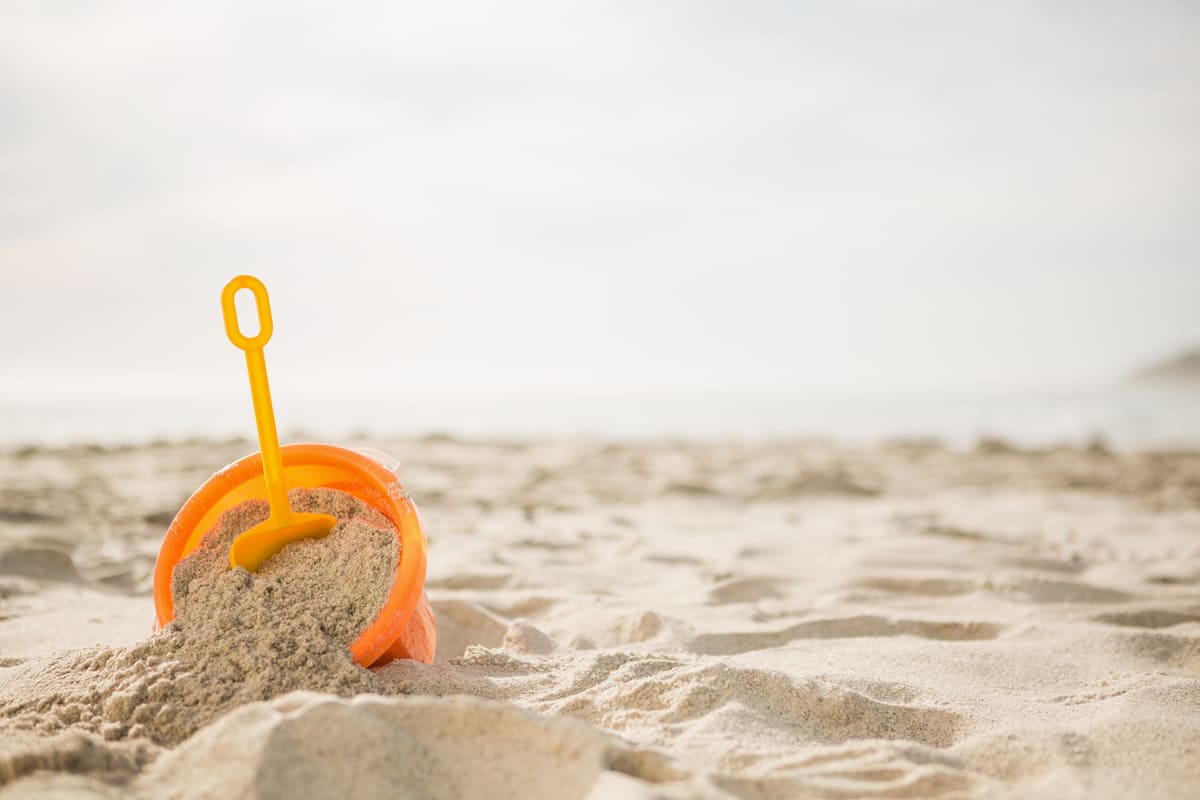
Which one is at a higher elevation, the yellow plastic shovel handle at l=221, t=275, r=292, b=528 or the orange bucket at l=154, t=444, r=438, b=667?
the yellow plastic shovel handle at l=221, t=275, r=292, b=528

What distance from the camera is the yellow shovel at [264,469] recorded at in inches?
61.0

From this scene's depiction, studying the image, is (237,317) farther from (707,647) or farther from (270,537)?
(707,647)

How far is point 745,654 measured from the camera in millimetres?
1914

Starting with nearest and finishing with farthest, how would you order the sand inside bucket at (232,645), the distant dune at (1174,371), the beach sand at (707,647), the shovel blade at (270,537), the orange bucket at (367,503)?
1. the beach sand at (707,647)
2. the sand inside bucket at (232,645)
3. the orange bucket at (367,503)
4. the shovel blade at (270,537)
5. the distant dune at (1174,371)

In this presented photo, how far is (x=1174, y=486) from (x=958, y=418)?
9.53m

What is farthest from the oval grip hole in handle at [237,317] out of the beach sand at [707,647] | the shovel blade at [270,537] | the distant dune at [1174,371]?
the distant dune at [1174,371]

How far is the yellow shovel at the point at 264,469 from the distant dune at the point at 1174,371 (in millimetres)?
35174

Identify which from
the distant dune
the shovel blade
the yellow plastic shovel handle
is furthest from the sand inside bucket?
the distant dune

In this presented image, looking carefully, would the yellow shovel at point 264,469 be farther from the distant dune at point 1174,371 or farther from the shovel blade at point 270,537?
the distant dune at point 1174,371

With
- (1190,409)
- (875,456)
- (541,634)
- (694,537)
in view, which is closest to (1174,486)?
(875,456)

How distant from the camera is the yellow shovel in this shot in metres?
1.55

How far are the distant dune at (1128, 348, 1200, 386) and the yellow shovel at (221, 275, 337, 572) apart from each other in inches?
1385

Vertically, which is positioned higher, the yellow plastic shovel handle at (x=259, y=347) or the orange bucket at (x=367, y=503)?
the yellow plastic shovel handle at (x=259, y=347)

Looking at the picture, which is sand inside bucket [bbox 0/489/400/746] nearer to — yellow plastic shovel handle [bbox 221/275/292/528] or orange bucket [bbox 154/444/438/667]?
orange bucket [bbox 154/444/438/667]
